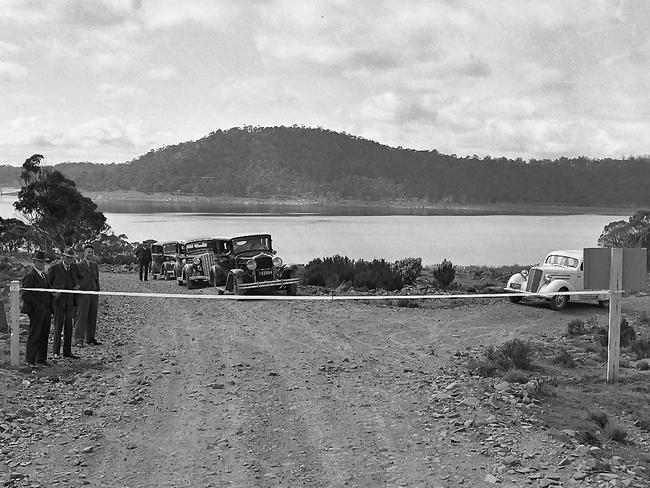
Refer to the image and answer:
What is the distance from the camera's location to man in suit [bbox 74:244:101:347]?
11.3 metres

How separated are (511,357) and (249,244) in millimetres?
13171

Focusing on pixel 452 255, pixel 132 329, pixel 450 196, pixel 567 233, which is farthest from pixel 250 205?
pixel 132 329

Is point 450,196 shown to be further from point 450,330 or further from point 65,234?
point 450,330

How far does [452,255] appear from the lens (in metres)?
60.1

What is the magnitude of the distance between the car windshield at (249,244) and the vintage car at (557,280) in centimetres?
786

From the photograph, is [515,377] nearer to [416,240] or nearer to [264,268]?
[264,268]

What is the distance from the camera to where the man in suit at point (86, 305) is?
11.3 meters

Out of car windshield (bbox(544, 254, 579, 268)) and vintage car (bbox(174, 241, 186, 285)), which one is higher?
car windshield (bbox(544, 254, 579, 268))

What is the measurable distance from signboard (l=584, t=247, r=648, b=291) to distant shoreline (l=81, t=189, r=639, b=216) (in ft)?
543

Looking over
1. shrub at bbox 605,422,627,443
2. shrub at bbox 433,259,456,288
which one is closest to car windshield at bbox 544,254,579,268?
→ shrub at bbox 433,259,456,288

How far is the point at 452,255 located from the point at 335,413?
176ft

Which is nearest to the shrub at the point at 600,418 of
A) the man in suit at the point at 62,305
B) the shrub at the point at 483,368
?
the shrub at the point at 483,368

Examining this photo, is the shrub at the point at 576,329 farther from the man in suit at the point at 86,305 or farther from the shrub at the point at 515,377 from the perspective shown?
the man in suit at the point at 86,305

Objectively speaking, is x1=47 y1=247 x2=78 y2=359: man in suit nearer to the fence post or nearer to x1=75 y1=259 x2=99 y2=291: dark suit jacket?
the fence post
